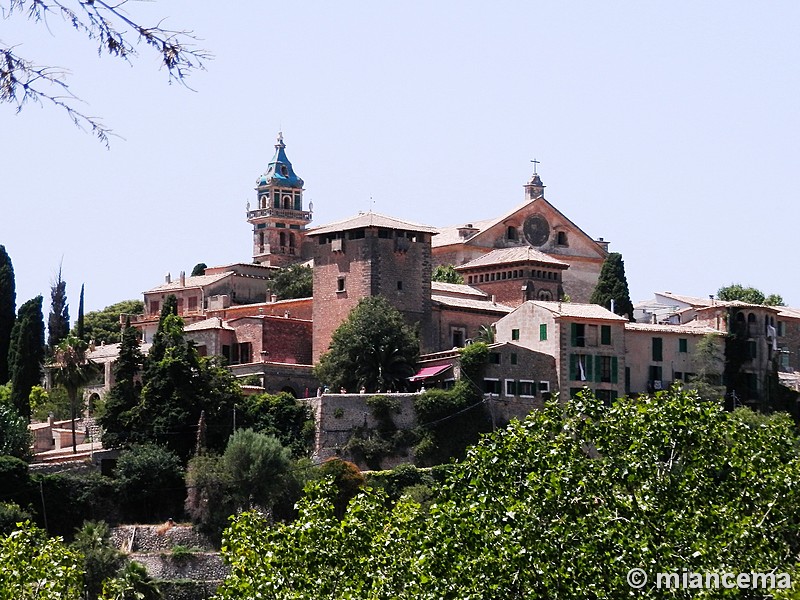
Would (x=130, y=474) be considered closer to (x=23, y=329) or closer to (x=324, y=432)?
(x=324, y=432)

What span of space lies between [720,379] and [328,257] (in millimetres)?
16149

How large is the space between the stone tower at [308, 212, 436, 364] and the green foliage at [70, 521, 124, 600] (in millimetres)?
14800

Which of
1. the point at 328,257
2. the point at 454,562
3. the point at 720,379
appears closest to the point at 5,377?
the point at 328,257

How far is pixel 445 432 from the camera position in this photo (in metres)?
69.2

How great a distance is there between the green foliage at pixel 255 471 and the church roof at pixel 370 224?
13.0m

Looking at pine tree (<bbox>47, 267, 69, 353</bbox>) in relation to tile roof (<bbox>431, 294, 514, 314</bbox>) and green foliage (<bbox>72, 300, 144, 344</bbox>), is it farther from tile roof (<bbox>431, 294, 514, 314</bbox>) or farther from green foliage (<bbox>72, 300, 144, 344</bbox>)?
tile roof (<bbox>431, 294, 514, 314</bbox>)

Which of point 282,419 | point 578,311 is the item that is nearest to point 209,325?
point 282,419

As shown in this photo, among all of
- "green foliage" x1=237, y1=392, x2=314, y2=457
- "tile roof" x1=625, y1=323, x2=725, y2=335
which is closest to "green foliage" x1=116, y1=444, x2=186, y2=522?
"green foliage" x1=237, y1=392, x2=314, y2=457

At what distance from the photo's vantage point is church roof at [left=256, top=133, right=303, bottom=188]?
11893 cm

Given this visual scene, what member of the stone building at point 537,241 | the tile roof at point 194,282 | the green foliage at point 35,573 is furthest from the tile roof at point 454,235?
the green foliage at point 35,573

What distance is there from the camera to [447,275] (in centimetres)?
8500

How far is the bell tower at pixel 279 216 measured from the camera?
10994cm

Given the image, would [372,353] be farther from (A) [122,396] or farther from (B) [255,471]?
(A) [122,396]

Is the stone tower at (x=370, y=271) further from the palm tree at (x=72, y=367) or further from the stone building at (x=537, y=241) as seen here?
the stone building at (x=537, y=241)
